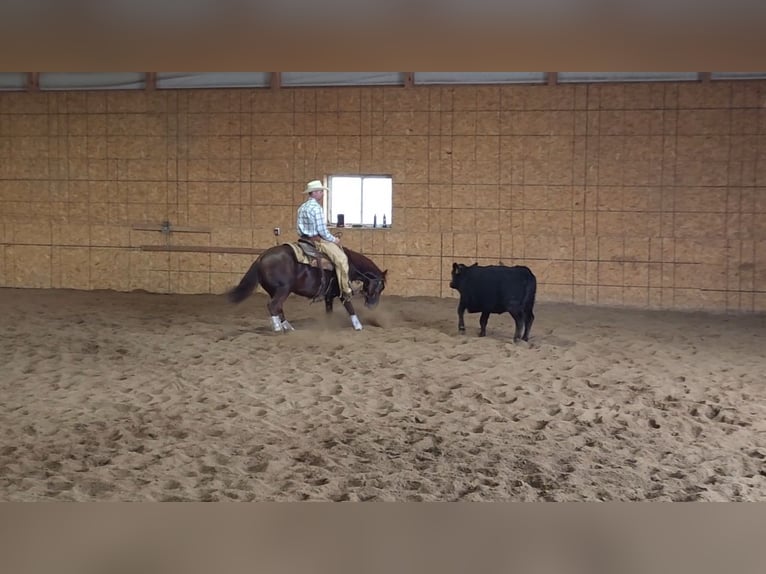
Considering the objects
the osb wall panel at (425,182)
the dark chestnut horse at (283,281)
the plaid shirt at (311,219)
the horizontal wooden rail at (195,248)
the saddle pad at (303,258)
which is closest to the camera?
the dark chestnut horse at (283,281)

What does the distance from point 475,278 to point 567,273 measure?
3420 millimetres

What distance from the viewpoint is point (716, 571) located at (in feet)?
1.30

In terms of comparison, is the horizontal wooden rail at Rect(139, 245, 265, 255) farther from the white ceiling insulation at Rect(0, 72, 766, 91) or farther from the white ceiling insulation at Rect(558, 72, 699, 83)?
the white ceiling insulation at Rect(558, 72, 699, 83)

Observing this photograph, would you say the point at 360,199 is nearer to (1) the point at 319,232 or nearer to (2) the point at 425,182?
(2) the point at 425,182

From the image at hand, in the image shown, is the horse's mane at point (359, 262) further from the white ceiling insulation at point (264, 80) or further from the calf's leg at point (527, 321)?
the white ceiling insulation at point (264, 80)

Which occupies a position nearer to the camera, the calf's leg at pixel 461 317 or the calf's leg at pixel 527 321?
the calf's leg at pixel 527 321

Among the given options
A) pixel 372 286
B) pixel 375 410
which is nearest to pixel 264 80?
pixel 372 286

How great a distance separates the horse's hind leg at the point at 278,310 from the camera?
806cm

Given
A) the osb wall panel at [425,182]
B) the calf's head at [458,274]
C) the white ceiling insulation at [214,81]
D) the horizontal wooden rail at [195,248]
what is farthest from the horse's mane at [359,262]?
the white ceiling insulation at [214,81]

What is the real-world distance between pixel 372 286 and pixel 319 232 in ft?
3.36

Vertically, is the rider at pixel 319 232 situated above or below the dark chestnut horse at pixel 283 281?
above

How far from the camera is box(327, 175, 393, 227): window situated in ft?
38.1

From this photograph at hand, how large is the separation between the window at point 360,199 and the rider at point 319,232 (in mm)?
3182

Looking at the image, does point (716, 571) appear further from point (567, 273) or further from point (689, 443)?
point (567, 273)
